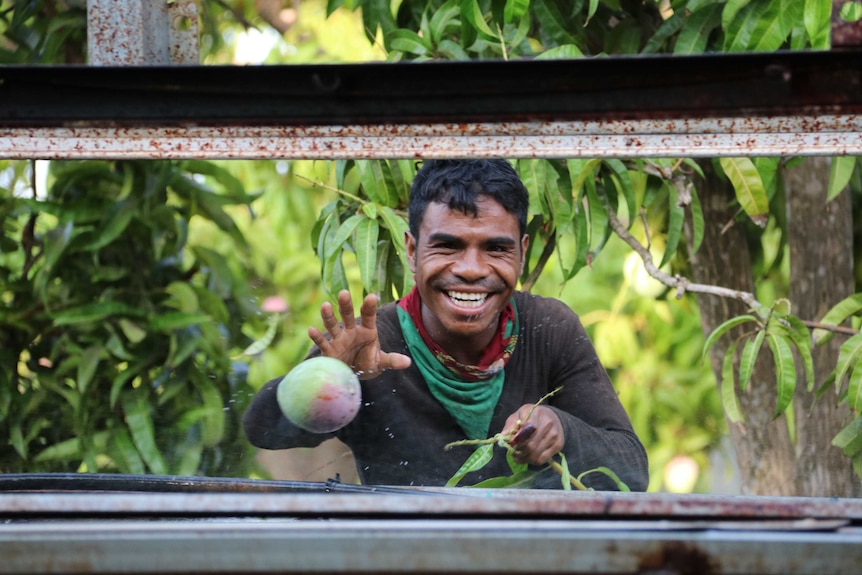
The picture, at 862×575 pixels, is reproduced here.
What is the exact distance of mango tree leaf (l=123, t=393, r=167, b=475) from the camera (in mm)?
2658

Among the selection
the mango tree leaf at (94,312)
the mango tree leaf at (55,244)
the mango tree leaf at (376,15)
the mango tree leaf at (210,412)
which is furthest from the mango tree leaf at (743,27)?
the mango tree leaf at (55,244)

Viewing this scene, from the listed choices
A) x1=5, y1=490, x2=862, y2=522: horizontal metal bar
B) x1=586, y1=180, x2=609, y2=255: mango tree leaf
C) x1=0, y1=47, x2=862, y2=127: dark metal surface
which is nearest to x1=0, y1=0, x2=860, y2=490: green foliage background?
x1=586, y1=180, x2=609, y2=255: mango tree leaf

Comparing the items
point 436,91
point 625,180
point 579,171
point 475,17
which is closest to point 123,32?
point 436,91

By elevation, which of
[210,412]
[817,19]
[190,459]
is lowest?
[190,459]

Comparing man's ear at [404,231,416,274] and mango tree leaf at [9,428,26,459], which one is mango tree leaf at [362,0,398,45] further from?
mango tree leaf at [9,428,26,459]

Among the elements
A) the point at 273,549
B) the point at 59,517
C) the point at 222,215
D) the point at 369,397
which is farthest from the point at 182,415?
the point at 273,549

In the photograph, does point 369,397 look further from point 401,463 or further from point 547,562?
point 547,562

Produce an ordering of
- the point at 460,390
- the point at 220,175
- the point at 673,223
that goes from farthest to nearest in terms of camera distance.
→ the point at 220,175, the point at 673,223, the point at 460,390

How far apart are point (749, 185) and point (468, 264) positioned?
59 centimetres

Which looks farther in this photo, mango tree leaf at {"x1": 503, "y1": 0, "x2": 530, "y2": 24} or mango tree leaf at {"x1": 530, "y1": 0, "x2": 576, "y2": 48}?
mango tree leaf at {"x1": 530, "y1": 0, "x2": 576, "y2": 48}

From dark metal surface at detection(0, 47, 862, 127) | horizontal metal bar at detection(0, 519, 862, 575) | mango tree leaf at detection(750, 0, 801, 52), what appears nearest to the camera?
horizontal metal bar at detection(0, 519, 862, 575)

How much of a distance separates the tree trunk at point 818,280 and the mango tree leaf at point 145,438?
1.54 metres

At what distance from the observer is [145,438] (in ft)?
8.75

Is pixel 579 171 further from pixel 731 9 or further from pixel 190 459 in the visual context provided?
pixel 190 459
